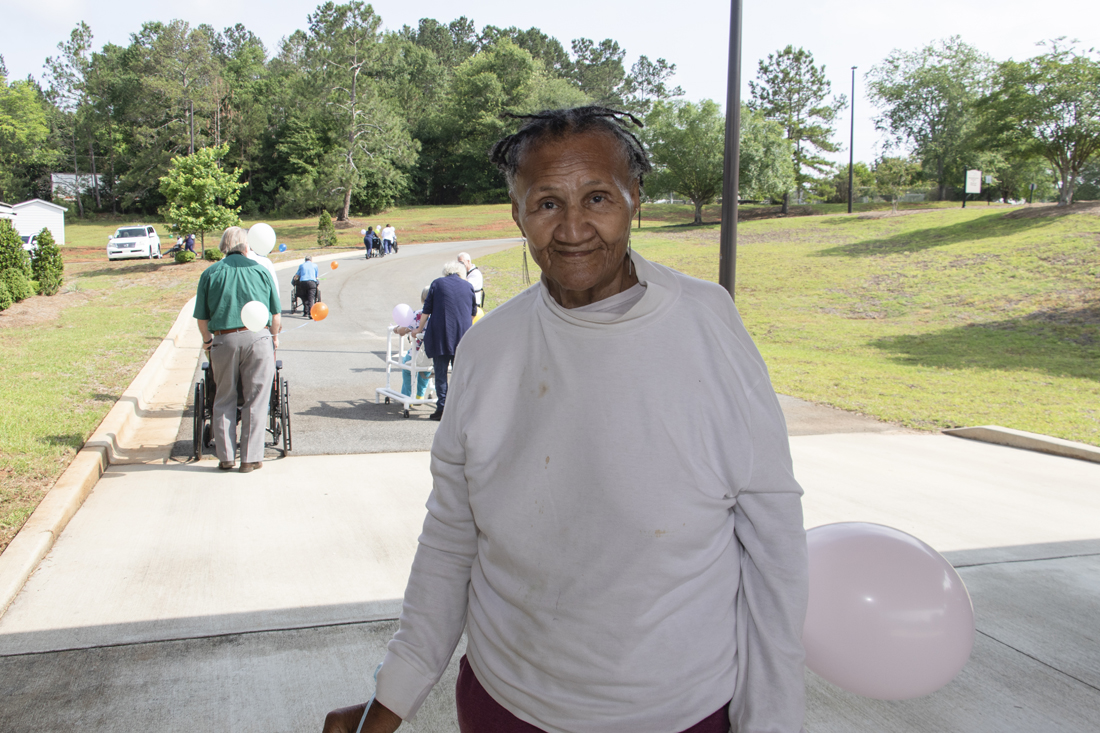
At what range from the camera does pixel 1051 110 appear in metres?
29.9

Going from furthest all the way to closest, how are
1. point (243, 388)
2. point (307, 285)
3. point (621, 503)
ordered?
point (307, 285) → point (243, 388) → point (621, 503)

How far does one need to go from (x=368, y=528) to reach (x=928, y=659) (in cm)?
399

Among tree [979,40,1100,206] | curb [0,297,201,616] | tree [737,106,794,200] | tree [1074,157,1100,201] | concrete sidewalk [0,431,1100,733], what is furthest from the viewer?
tree [1074,157,1100,201]

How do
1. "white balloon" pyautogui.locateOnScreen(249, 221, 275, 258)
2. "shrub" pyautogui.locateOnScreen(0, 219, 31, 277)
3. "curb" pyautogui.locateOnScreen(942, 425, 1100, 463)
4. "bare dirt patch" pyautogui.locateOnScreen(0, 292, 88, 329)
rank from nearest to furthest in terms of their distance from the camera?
"curb" pyautogui.locateOnScreen(942, 425, 1100, 463), "white balloon" pyautogui.locateOnScreen(249, 221, 275, 258), "bare dirt patch" pyautogui.locateOnScreen(0, 292, 88, 329), "shrub" pyautogui.locateOnScreen(0, 219, 31, 277)

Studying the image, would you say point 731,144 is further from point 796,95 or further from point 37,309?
point 796,95

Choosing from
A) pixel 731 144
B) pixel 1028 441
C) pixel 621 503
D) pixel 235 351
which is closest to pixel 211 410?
pixel 235 351

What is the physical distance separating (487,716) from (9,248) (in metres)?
20.7

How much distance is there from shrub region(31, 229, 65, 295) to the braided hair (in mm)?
22726

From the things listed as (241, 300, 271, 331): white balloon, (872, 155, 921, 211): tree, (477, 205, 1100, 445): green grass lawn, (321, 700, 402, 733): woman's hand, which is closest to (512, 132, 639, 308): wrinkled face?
(321, 700, 402, 733): woman's hand

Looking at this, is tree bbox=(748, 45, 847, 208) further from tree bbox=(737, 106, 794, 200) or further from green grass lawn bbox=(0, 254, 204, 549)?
green grass lawn bbox=(0, 254, 204, 549)

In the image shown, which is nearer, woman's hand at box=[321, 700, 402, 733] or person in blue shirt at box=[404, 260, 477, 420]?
woman's hand at box=[321, 700, 402, 733]

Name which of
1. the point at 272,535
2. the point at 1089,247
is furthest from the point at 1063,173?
the point at 272,535

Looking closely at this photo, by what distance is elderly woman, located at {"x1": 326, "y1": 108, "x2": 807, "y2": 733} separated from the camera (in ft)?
4.33

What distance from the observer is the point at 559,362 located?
1.40 m
